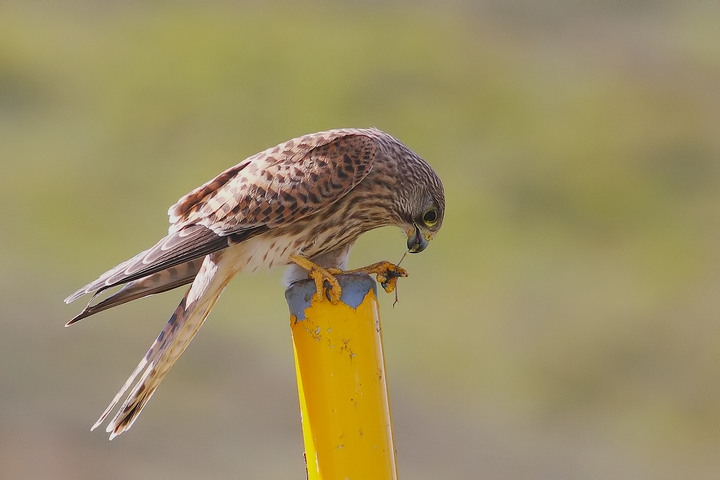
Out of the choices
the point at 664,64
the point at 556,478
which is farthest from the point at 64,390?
the point at 664,64

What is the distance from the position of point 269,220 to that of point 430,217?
0.73 m

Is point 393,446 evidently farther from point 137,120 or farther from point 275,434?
point 137,120

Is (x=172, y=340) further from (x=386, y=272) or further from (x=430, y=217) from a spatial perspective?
(x=430, y=217)

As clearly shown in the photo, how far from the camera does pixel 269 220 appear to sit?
16.0 ft

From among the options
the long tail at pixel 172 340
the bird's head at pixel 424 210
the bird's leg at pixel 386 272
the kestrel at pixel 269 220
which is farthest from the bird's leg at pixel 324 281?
the bird's head at pixel 424 210

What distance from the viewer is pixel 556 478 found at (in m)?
10.4

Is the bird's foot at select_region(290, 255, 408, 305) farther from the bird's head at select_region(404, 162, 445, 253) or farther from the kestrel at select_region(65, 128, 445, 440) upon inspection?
the bird's head at select_region(404, 162, 445, 253)

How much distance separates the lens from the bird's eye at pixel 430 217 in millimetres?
5297

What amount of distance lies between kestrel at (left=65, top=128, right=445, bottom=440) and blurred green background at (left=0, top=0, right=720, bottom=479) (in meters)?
4.72

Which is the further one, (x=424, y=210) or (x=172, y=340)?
(x=424, y=210)

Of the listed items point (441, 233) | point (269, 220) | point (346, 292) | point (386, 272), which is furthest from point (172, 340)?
point (441, 233)

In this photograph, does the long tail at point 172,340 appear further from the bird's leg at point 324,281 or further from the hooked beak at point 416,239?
the hooked beak at point 416,239

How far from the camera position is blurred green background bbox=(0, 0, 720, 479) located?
34.6 ft

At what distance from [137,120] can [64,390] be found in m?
7.19
